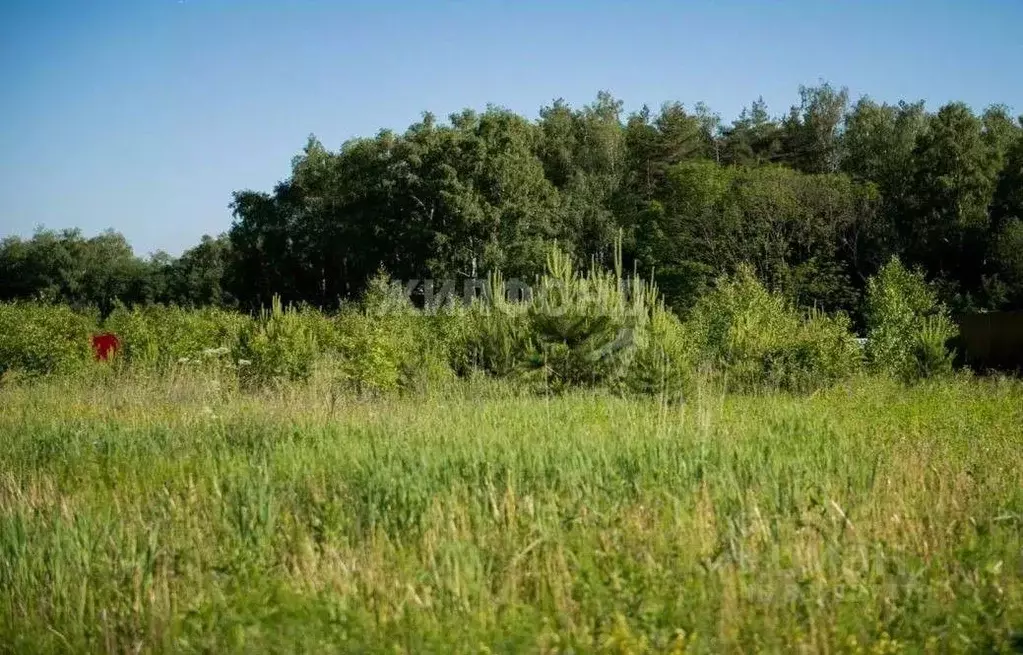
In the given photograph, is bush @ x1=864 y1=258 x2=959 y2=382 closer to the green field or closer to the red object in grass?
the green field

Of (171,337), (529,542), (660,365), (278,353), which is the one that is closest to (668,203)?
(171,337)

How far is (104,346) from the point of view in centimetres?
2012

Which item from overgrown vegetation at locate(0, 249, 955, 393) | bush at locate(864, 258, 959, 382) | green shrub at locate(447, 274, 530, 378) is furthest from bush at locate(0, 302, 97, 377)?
bush at locate(864, 258, 959, 382)

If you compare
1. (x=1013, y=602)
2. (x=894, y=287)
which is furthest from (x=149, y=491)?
(x=894, y=287)

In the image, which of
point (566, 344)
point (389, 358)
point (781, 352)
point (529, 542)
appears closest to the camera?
point (529, 542)

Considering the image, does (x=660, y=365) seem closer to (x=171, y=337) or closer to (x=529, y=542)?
(x=529, y=542)

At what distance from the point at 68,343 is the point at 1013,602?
18.6m

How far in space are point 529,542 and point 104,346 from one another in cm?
1689

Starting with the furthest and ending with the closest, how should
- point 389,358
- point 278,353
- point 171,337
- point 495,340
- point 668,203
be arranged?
point 668,203, point 171,337, point 278,353, point 389,358, point 495,340

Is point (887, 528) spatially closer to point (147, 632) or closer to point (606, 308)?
point (147, 632)

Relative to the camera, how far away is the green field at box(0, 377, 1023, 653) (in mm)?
4273

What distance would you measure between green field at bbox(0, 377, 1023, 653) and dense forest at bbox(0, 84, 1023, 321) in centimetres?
2674

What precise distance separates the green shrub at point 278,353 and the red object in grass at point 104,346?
9.89ft

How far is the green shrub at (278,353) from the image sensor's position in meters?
17.3
